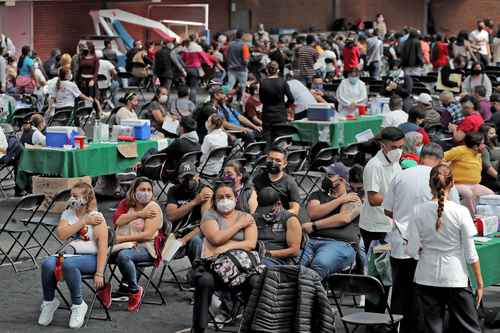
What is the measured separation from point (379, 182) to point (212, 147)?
5.87 meters

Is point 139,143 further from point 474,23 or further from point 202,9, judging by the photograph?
point 474,23

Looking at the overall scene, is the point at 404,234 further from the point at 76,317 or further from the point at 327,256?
the point at 76,317

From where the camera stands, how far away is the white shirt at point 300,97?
20.0 m

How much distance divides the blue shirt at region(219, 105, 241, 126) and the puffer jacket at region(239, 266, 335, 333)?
10.2 meters

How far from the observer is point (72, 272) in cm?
1017

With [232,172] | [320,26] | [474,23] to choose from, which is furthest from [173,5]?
[232,172]

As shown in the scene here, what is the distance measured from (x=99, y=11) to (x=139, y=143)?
23.9 metres

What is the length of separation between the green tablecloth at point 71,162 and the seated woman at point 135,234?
15.1 ft

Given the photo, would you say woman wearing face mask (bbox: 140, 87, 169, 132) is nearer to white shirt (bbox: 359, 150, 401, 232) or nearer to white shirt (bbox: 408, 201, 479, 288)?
white shirt (bbox: 359, 150, 401, 232)

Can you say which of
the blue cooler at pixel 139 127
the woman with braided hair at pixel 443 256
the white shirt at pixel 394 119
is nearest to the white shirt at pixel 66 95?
the blue cooler at pixel 139 127

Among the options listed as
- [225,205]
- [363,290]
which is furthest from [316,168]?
[363,290]

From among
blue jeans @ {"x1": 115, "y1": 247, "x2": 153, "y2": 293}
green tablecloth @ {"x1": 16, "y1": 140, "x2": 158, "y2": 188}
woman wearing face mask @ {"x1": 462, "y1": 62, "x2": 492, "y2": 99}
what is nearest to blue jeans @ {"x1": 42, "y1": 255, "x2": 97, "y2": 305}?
blue jeans @ {"x1": 115, "y1": 247, "x2": 153, "y2": 293}

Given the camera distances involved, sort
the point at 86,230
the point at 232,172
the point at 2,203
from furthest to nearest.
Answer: the point at 2,203 → the point at 232,172 → the point at 86,230

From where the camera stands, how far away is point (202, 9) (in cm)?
4375
